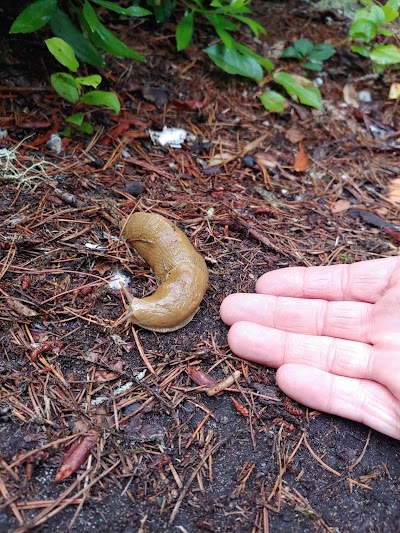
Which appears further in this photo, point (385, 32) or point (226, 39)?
point (385, 32)

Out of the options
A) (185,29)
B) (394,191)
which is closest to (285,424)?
(394,191)

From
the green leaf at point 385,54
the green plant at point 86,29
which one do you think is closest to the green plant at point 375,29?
the green leaf at point 385,54

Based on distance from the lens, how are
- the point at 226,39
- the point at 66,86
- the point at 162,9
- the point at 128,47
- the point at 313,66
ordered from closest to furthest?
the point at 66,86
the point at 128,47
the point at 226,39
the point at 162,9
the point at 313,66

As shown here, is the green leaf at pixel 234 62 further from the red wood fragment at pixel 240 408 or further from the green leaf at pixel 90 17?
the red wood fragment at pixel 240 408

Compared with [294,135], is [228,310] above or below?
below

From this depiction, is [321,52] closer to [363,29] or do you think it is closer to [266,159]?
[363,29]

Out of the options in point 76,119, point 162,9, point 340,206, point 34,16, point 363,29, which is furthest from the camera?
point 363,29

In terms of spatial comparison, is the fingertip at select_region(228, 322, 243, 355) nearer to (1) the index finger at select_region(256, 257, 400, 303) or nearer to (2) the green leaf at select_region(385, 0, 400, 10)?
(1) the index finger at select_region(256, 257, 400, 303)
